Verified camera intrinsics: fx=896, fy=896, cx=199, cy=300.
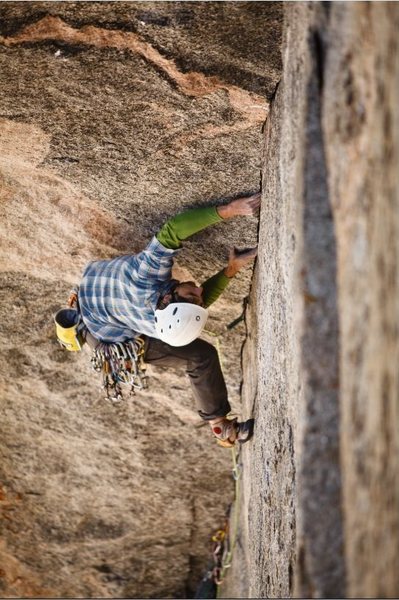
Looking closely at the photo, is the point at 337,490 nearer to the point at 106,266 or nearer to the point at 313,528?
the point at 313,528

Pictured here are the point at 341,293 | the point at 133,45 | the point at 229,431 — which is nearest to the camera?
the point at 341,293

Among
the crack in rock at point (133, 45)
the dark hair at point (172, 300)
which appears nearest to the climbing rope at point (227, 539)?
the dark hair at point (172, 300)

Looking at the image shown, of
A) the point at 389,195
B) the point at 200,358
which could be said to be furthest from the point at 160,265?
the point at 389,195

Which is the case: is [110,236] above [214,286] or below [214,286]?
above

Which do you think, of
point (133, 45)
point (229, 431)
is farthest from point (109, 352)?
point (133, 45)

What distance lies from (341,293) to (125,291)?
1690 mm

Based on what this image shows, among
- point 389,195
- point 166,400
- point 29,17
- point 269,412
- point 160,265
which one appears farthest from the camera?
point 166,400

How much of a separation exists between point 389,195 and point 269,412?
1.59m

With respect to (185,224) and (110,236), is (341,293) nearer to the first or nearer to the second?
(185,224)

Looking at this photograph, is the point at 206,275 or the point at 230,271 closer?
the point at 230,271

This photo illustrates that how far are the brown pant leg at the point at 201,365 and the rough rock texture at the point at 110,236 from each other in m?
0.31

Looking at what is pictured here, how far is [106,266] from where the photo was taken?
3.51 metres

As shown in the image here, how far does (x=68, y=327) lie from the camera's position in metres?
3.63

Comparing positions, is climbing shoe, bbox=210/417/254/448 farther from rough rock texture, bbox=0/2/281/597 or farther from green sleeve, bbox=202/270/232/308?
green sleeve, bbox=202/270/232/308
